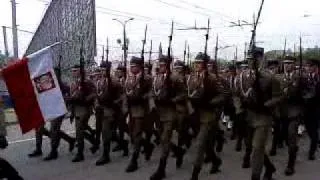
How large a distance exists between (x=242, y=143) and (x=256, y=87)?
5.01 m

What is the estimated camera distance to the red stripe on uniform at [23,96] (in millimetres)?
8680

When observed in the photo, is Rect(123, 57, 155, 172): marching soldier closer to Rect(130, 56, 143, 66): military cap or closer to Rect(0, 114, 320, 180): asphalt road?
Rect(130, 56, 143, 66): military cap

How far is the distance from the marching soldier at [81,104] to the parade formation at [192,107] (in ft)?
0.06

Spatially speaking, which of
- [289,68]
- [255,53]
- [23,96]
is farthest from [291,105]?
[23,96]

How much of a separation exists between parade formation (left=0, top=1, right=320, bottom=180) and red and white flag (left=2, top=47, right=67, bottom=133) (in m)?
0.77

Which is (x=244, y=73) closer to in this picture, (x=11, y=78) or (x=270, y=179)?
(x=270, y=179)

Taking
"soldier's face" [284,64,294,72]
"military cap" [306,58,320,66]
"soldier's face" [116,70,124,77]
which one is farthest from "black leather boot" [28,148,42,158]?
"military cap" [306,58,320,66]

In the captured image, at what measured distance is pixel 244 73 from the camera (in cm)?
841

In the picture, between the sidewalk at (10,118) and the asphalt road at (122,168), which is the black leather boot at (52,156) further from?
the sidewalk at (10,118)

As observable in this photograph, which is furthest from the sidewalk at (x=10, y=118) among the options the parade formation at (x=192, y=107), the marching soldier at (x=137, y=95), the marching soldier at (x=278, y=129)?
the marching soldier at (x=137, y=95)

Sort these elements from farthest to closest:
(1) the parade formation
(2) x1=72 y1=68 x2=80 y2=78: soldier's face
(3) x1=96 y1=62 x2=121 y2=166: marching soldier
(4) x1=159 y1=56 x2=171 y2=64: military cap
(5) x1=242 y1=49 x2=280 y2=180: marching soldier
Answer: (2) x1=72 y1=68 x2=80 y2=78: soldier's face < (3) x1=96 y1=62 x2=121 y2=166: marching soldier < (4) x1=159 y1=56 x2=171 y2=64: military cap < (1) the parade formation < (5) x1=242 y1=49 x2=280 y2=180: marching soldier

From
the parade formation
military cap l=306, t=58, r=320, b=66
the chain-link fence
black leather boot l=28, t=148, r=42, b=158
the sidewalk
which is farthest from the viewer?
the chain-link fence

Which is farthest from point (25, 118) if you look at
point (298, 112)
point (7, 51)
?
point (7, 51)

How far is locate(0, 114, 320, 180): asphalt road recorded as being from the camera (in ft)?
30.8
